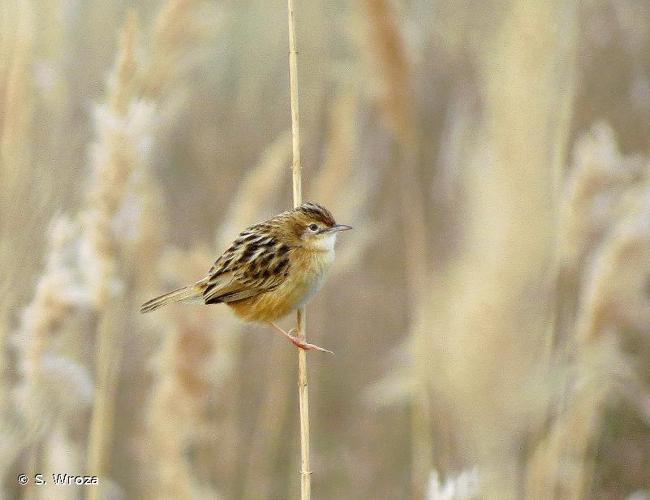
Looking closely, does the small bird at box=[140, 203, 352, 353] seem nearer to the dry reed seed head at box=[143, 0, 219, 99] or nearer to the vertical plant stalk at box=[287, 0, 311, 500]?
the vertical plant stalk at box=[287, 0, 311, 500]

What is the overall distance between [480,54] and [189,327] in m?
2.09

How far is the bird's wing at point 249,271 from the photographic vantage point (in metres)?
2.36

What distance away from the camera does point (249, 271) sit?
7.79 feet

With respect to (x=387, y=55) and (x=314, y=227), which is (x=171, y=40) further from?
(x=314, y=227)

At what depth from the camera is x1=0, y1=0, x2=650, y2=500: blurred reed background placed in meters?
2.73

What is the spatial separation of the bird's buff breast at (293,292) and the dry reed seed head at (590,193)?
1066mm

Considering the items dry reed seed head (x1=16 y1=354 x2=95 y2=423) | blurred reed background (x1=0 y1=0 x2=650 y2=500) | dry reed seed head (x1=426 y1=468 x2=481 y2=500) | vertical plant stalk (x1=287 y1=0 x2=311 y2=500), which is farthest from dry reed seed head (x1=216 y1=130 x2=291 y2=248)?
dry reed seed head (x1=426 y1=468 x2=481 y2=500)

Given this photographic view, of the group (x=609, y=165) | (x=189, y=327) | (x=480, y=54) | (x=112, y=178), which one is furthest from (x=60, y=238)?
(x=480, y=54)

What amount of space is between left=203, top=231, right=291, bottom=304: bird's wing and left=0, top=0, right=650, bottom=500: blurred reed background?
46 cm

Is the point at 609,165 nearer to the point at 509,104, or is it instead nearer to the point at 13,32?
the point at 509,104

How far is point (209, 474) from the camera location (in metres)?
3.49

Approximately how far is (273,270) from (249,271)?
7 centimetres

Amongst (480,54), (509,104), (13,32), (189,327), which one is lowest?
(189,327)

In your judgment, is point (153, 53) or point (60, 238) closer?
point (60, 238)
